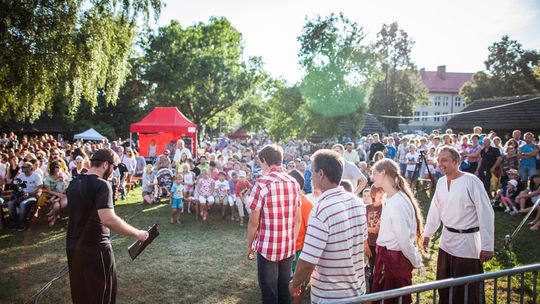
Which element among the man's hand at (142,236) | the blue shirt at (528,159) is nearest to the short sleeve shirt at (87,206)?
the man's hand at (142,236)

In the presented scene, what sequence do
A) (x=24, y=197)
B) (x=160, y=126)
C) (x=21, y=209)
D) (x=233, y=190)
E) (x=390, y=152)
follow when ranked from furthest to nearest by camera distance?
(x=160, y=126)
(x=390, y=152)
(x=233, y=190)
(x=24, y=197)
(x=21, y=209)

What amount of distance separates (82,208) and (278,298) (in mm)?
2238

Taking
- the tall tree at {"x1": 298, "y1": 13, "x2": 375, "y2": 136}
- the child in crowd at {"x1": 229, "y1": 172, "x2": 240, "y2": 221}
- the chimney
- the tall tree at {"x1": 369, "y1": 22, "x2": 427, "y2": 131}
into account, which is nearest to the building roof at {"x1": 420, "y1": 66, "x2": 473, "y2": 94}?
the chimney

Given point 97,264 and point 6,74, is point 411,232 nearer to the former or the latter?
point 97,264

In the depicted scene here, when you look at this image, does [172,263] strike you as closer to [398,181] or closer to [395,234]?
[395,234]

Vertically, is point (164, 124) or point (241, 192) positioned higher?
point (164, 124)

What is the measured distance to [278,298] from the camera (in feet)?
12.5

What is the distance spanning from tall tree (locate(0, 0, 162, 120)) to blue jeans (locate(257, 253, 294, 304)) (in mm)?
6936

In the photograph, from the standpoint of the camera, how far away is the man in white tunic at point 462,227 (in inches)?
145

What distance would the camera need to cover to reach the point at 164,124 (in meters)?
16.6

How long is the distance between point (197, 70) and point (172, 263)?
30548 mm

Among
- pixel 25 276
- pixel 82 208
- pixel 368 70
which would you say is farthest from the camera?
pixel 368 70

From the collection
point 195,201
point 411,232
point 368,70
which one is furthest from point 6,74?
point 368,70

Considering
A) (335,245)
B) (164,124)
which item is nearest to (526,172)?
(335,245)
